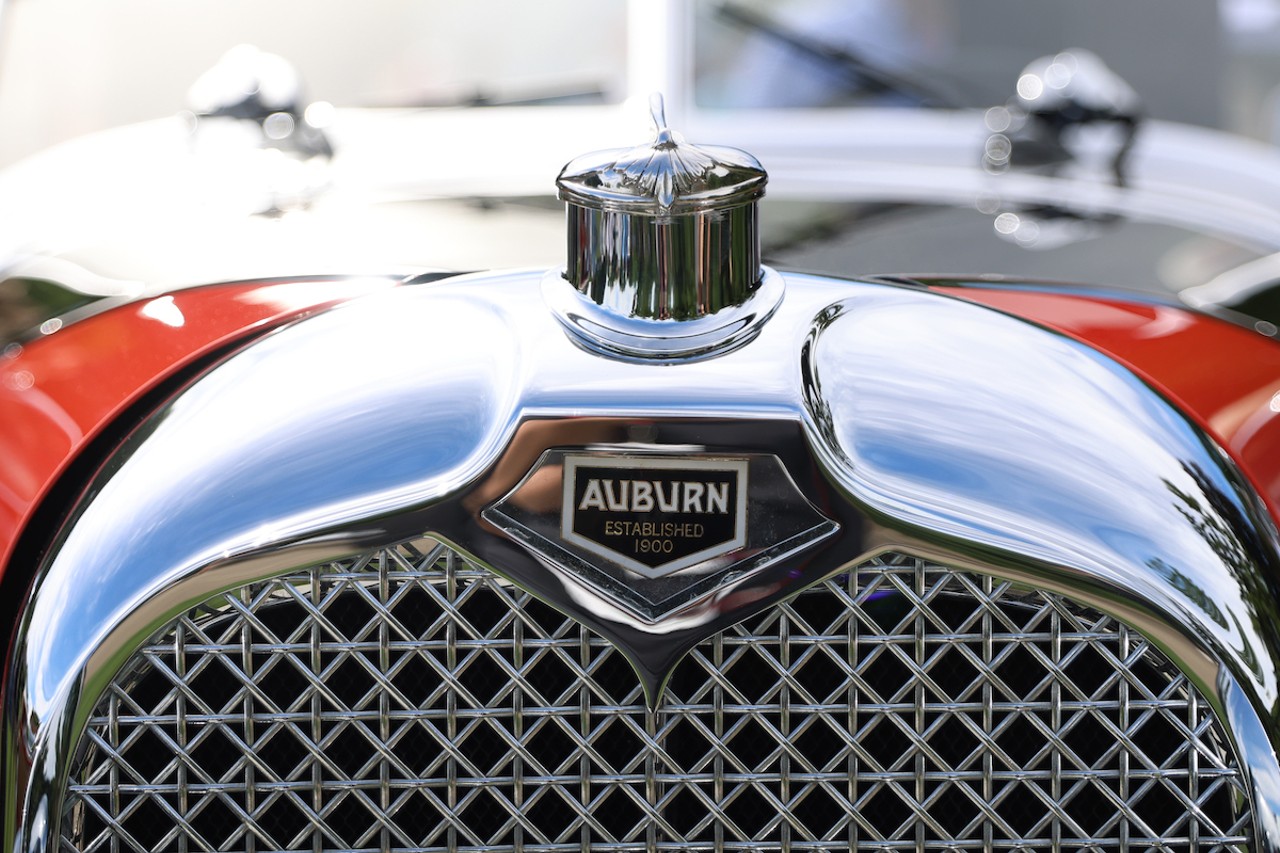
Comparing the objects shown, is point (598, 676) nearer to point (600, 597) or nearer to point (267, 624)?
point (600, 597)

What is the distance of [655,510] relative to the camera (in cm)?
135

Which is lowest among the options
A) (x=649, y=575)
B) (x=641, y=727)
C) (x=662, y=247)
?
(x=641, y=727)

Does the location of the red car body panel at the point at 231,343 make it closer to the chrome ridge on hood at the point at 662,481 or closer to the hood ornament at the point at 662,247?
the chrome ridge on hood at the point at 662,481

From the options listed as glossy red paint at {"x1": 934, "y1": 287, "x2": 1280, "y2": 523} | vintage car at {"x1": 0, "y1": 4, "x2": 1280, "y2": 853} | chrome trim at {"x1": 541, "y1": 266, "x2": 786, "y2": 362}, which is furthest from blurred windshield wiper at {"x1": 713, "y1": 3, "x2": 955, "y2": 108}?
chrome trim at {"x1": 541, "y1": 266, "x2": 786, "y2": 362}

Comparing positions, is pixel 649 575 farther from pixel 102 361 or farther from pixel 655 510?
pixel 102 361

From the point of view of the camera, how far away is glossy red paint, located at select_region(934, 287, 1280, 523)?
62.8 inches

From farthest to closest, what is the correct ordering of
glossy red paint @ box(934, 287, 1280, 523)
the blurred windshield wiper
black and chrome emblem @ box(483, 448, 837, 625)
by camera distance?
the blurred windshield wiper
glossy red paint @ box(934, 287, 1280, 523)
black and chrome emblem @ box(483, 448, 837, 625)

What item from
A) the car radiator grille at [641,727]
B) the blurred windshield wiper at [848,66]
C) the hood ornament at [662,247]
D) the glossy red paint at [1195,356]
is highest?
the hood ornament at [662,247]

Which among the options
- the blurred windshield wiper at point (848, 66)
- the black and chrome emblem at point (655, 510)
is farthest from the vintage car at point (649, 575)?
the blurred windshield wiper at point (848, 66)

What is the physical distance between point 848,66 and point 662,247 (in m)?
1.06

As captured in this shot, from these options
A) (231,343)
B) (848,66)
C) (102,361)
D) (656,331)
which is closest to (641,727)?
(656,331)

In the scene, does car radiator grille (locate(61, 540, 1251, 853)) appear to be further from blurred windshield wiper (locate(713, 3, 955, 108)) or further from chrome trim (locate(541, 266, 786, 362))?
blurred windshield wiper (locate(713, 3, 955, 108))

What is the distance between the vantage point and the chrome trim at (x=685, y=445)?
53.9 inches

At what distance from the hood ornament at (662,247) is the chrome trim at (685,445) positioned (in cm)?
3
